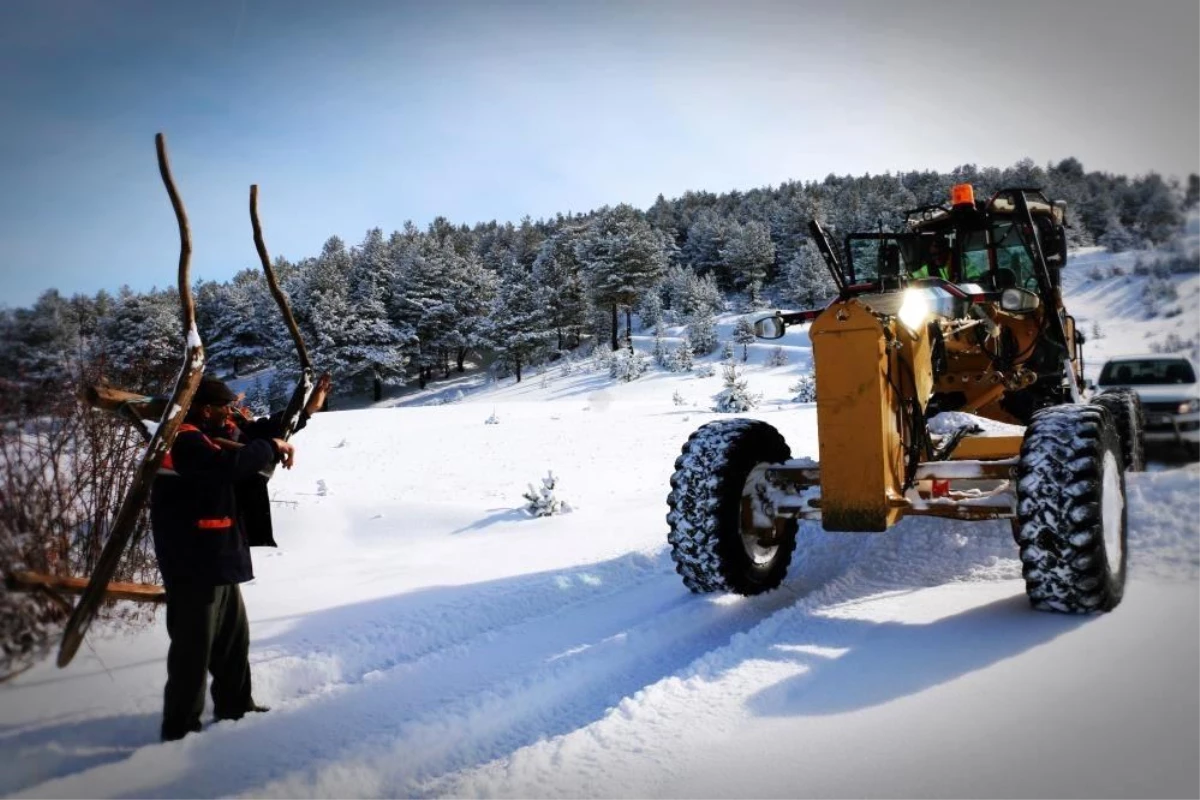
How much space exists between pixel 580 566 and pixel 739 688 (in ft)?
9.42

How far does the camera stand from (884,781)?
7.94 feet

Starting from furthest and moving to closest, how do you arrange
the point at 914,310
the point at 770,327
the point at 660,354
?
1. the point at 660,354
2. the point at 770,327
3. the point at 914,310

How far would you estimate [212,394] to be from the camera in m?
3.77

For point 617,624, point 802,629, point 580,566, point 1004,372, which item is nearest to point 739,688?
point 802,629

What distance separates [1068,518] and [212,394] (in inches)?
180

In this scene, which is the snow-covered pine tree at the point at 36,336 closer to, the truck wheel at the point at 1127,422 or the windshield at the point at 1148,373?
the truck wheel at the point at 1127,422

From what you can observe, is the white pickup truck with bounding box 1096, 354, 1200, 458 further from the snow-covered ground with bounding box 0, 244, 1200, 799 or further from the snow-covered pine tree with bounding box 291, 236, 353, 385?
the snow-covered pine tree with bounding box 291, 236, 353, 385

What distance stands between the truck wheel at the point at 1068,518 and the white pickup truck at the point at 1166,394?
18.6 ft

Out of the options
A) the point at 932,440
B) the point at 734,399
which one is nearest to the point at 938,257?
the point at 932,440

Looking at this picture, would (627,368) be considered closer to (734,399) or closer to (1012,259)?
(734,399)

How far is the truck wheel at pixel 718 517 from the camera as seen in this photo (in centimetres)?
477

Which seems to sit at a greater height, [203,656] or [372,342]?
[372,342]

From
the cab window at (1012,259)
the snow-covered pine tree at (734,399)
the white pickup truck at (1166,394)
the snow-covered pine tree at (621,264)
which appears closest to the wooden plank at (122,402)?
the cab window at (1012,259)

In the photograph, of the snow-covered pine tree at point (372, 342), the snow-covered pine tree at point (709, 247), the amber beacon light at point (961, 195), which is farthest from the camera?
the snow-covered pine tree at point (709, 247)
